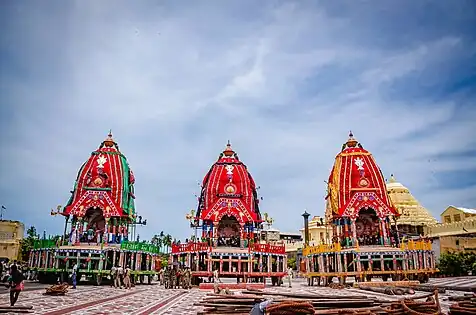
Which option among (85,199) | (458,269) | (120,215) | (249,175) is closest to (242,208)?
(249,175)

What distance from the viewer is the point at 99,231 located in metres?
37.0

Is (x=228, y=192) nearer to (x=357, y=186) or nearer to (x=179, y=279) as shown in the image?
(x=179, y=279)

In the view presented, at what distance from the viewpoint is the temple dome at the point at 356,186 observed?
3491 cm

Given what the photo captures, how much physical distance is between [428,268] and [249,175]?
51.9ft

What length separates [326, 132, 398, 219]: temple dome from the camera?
34.9 metres

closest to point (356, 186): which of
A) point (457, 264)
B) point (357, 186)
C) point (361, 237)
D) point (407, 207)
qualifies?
point (357, 186)

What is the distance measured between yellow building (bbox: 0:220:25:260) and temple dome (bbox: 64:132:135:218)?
1011 inches

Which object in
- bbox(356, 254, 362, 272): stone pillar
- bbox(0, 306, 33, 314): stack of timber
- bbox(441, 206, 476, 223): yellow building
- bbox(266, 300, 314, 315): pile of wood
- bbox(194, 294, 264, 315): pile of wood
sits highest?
bbox(441, 206, 476, 223): yellow building

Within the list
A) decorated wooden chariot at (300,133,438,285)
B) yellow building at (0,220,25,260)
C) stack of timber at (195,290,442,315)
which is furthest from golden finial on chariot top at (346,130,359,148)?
yellow building at (0,220,25,260)

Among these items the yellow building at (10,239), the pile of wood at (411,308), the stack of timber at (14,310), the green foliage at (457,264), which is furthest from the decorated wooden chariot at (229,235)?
the yellow building at (10,239)

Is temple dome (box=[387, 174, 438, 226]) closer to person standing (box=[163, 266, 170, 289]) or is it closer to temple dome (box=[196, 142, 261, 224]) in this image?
temple dome (box=[196, 142, 261, 224])

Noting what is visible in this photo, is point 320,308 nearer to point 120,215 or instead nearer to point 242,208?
point 242,208

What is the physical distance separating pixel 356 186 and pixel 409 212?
2202 centimetres

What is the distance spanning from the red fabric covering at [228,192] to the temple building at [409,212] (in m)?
22.6
